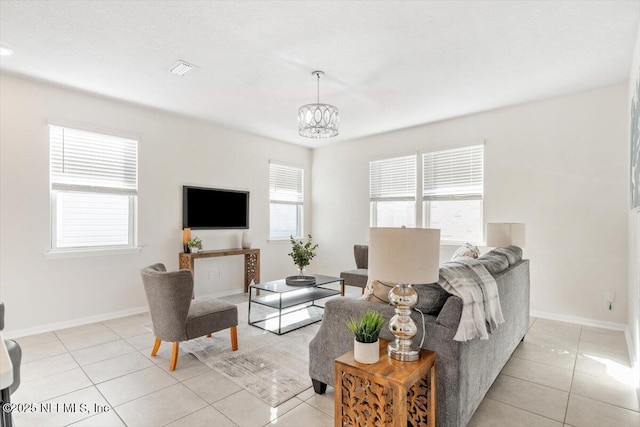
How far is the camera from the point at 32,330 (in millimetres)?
3600

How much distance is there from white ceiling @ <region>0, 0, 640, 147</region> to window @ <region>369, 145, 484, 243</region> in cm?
94

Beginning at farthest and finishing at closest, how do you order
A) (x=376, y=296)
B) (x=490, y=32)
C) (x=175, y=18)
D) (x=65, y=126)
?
(x=65, y=126) < (x=490, y=32) < (x=175, y=18) < (x=376, y=296)

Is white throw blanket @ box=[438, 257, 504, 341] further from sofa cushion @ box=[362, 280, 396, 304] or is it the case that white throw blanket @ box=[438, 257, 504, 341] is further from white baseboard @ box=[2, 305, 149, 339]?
white baseboard @ box=[2, 305, 149, 339]

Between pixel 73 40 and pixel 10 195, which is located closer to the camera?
pixel 73 40

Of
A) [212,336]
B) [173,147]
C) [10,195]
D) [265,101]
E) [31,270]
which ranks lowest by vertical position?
[212,336]

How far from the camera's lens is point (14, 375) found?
1808mm

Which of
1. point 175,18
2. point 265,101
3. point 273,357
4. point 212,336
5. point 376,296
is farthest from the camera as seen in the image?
point 265,101

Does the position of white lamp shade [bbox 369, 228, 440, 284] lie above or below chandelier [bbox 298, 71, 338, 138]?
below

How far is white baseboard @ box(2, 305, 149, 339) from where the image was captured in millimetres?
3487

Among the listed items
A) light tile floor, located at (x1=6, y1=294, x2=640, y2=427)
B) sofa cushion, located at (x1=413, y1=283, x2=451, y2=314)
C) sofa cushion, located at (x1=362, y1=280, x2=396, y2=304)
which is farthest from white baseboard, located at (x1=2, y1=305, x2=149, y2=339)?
sofa cushion, located at (x1=413, y1=283, x2=451, y2=314)

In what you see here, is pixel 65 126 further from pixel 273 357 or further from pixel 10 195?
pixel 273 357

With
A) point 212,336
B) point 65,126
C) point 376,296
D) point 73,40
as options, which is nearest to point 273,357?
point 212,336

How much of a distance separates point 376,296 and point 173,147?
392 centimetres

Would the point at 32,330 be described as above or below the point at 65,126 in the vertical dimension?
below
